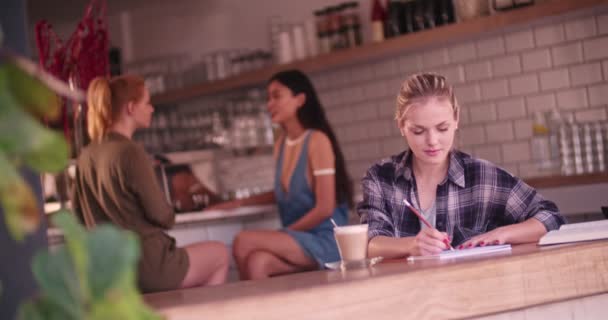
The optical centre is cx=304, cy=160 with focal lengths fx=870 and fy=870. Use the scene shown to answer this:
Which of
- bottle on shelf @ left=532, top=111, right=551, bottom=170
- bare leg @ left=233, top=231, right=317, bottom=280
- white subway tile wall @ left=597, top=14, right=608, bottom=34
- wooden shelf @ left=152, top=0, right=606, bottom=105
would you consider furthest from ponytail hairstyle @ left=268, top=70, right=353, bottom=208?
white subway tile wall @ left=597, top=14, right=608, bottom=34

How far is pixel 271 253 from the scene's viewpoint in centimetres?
412

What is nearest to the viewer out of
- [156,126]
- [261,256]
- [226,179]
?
[261,256]

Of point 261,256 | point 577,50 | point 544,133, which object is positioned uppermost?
point 577,50

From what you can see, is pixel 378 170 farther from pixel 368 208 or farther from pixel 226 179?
pixel 226 179

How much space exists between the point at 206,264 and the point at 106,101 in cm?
79

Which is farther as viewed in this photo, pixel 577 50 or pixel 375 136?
pixel 375 136

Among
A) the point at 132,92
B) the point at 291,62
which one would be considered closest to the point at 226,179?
the point at 291,62

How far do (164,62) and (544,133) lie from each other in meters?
3.41

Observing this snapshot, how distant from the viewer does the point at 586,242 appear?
74.6 inches

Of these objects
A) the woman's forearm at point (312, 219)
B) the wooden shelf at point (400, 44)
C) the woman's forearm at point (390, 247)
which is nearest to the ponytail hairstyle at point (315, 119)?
the woman's forearm at point (312, 219)

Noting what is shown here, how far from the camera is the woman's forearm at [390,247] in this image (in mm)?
2275

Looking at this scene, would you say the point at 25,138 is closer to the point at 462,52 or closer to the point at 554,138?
the point at 554,138

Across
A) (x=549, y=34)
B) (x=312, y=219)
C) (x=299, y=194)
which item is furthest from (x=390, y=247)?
(x=549, y=34)

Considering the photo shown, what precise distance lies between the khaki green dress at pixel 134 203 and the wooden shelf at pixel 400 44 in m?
1.97
